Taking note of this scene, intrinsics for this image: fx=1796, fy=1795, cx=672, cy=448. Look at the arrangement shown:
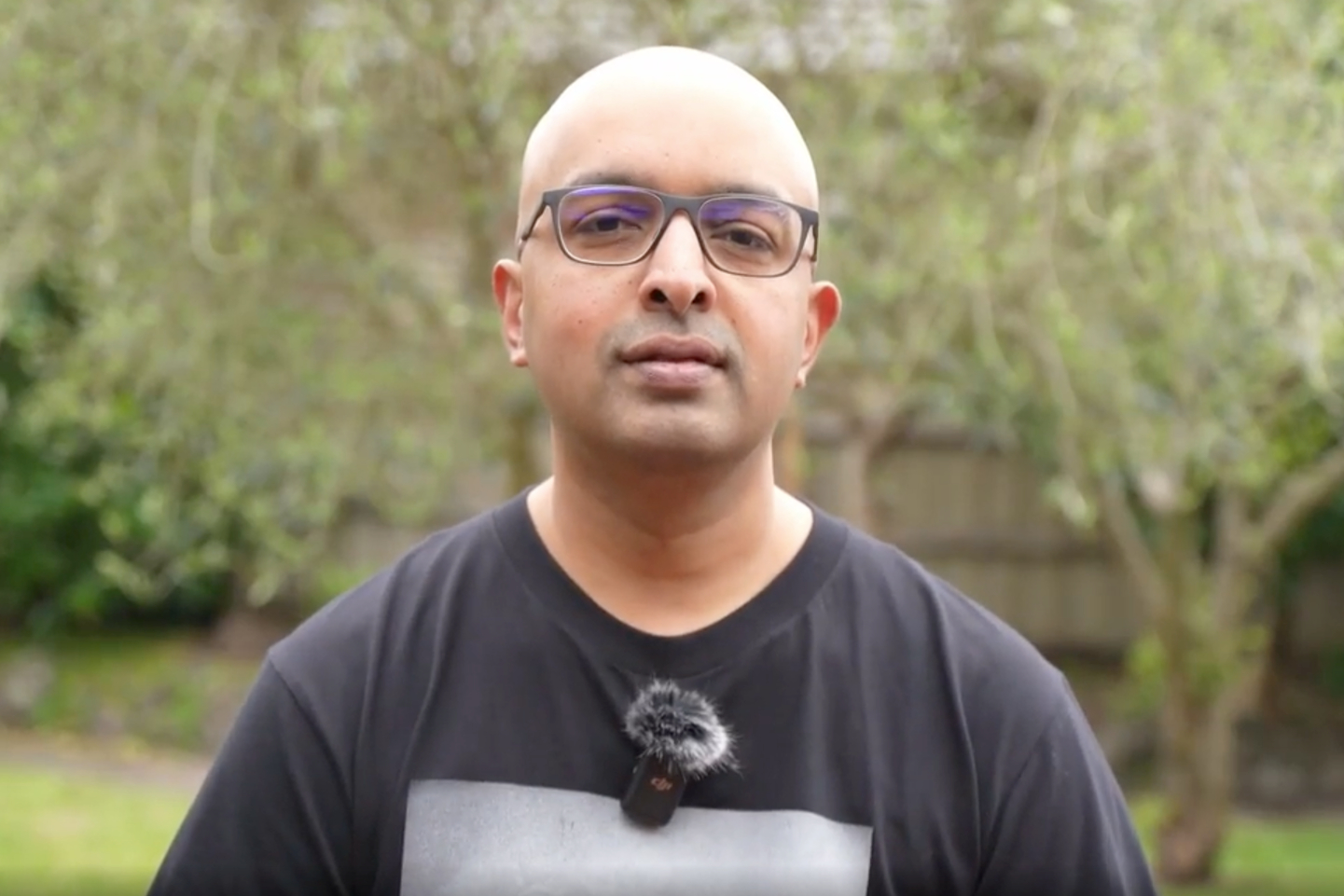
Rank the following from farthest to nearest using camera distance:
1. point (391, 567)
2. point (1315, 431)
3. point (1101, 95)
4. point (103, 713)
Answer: point (103, 713)
point (1315, 431)
point (1101, 95)
point (391, 567)

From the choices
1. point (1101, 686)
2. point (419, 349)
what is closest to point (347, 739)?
point (419, 349)

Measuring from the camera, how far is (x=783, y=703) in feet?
5.46

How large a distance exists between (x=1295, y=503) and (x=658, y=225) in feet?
17.8

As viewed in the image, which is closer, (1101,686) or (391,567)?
(391,567)

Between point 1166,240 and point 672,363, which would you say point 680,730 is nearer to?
point 672,363

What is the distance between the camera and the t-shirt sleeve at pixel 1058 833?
5.43 ft

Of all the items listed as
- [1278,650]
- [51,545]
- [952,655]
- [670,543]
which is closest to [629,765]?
[670,543]

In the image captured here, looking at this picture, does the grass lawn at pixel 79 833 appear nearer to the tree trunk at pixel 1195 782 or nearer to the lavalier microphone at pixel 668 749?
the tree trunk at pixel 1195 782

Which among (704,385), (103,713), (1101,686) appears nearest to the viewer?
(704,385)

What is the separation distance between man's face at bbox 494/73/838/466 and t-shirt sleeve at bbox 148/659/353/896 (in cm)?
38

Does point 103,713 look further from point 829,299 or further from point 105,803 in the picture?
point 829,299

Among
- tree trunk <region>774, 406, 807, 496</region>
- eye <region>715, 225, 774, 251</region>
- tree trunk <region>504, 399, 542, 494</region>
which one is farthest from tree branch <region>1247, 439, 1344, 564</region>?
eye <region>715, 225, 774, 251</region>

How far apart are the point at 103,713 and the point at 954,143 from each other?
6.40 m

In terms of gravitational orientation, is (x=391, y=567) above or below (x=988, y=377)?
below
